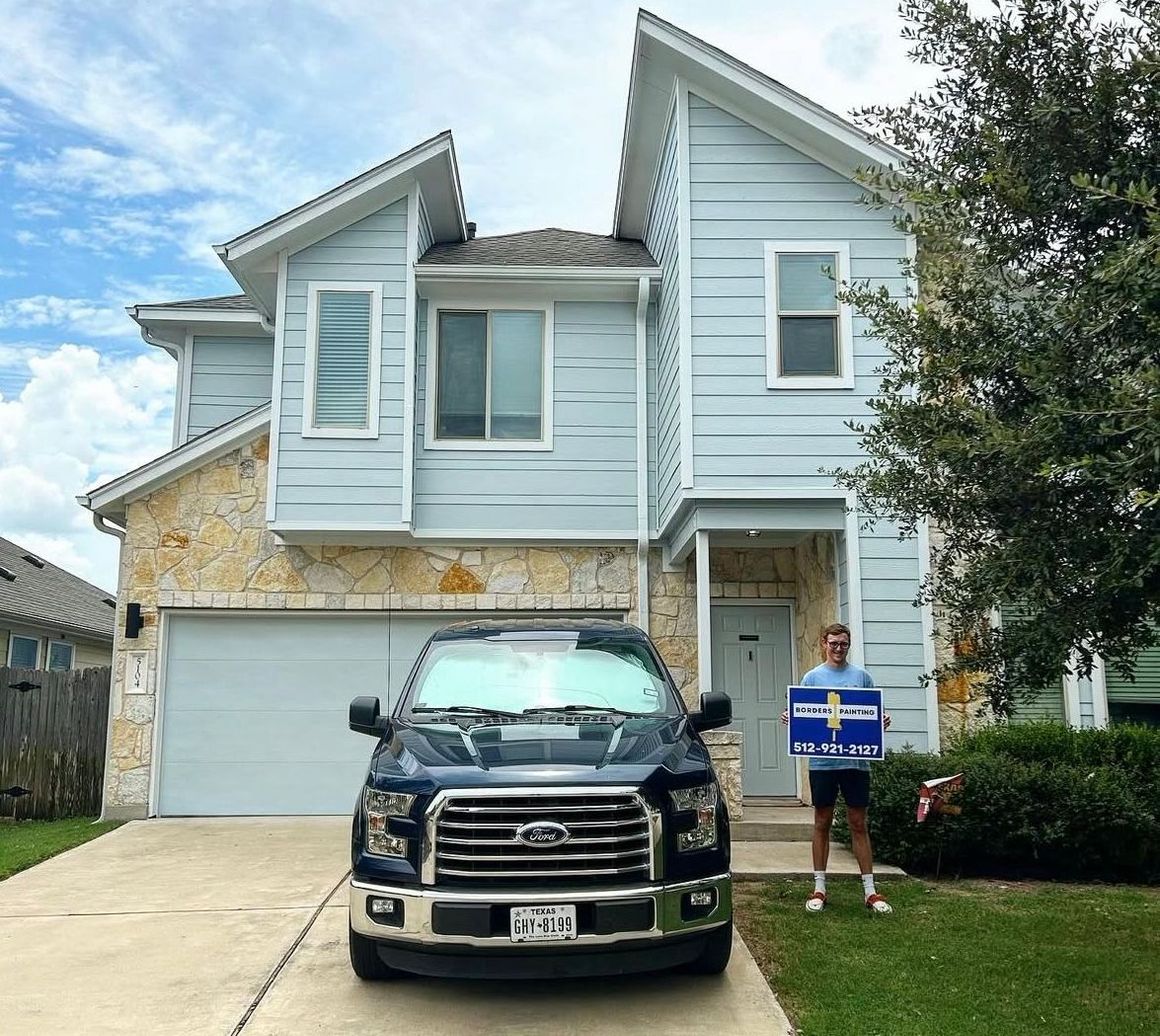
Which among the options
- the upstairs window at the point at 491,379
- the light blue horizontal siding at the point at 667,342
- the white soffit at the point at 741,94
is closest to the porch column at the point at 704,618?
the light blue horizontal siding at the point at 667,342

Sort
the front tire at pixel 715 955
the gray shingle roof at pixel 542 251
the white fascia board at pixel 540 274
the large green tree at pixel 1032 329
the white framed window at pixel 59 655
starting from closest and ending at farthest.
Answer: the large green tree at pixel 1032 329 < the front tire at pixel 715 955 < the white fascia board at pixel 540 274 < the gray shingle roof at pixel 542 251 < the white framed window at pixel 59 655

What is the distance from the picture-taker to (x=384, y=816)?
4828 mm

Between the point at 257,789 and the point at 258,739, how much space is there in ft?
1.70

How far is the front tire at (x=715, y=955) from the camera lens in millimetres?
5082

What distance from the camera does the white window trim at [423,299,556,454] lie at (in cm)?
1145

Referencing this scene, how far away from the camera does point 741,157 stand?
10.3 m

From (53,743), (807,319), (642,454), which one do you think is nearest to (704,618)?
(642,454)

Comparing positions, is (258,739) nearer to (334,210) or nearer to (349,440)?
(349,440)

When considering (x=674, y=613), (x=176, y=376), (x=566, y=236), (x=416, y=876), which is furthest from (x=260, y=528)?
(x=416, y=876)

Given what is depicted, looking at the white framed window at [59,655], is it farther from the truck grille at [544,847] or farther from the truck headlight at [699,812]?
the truck headlight at [699,812]

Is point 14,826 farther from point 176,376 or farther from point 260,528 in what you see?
point 176,376

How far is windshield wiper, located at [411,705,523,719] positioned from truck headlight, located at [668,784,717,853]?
1.10 metres

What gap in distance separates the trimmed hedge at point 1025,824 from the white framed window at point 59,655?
17.1 m

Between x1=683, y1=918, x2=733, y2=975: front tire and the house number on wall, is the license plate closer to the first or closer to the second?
x1=683, y1=918, x2=733, y2=975: front tire
